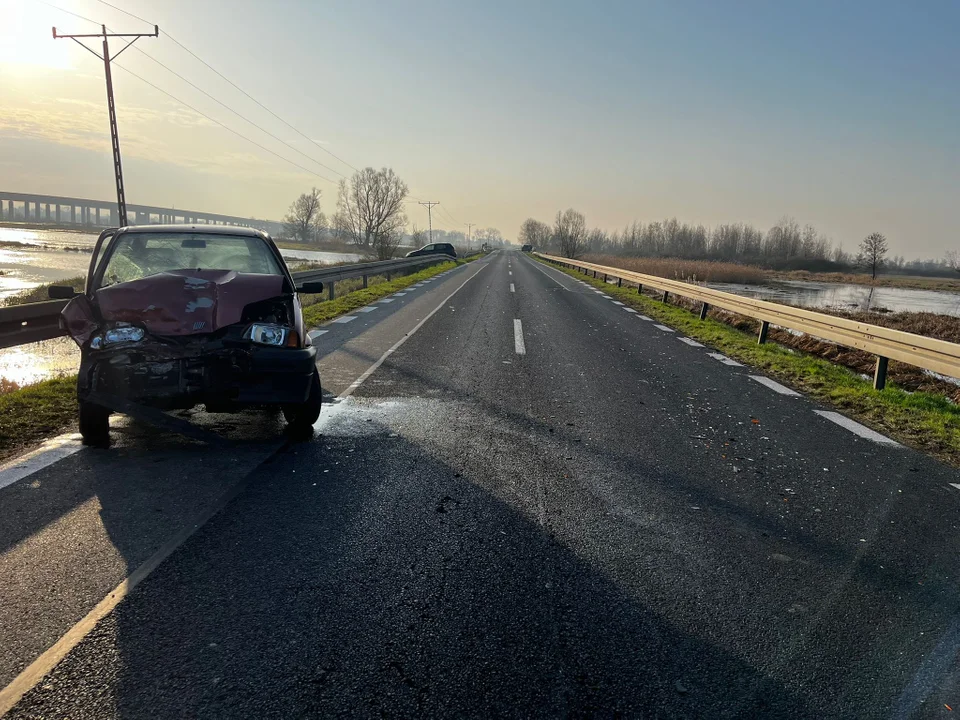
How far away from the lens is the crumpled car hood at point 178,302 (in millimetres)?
4176

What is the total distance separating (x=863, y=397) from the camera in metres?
7.00

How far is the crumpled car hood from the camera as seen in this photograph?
418 centimetres

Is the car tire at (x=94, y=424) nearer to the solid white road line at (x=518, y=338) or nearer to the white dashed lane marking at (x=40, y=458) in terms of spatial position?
the white dashed lane marking at (x=40, y=458)

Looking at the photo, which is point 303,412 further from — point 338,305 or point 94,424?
point 338,305

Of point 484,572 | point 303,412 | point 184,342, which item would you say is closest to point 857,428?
point 484,572

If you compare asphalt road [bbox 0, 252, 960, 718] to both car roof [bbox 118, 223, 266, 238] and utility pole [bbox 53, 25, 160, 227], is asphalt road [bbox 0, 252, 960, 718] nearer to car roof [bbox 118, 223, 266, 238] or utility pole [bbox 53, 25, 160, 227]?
car roof [bbox 118, 223, 266, 238]

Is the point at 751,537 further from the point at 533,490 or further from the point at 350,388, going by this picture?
the point at 350,388

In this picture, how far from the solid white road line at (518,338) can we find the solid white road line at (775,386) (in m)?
3.51

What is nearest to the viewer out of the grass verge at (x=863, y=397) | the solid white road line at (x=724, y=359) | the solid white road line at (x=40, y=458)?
the solid white road line at (x=40, y=458)

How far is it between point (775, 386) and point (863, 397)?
3.28ft

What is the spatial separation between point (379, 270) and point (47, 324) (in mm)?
16157

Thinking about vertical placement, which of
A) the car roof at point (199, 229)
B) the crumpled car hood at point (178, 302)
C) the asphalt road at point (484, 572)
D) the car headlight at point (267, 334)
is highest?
the car roof at point (199, 229)

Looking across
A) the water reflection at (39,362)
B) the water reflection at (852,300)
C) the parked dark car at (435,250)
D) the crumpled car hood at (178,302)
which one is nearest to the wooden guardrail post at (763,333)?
the crumpled car hood at (178,302)

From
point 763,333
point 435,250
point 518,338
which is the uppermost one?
point 435,250
